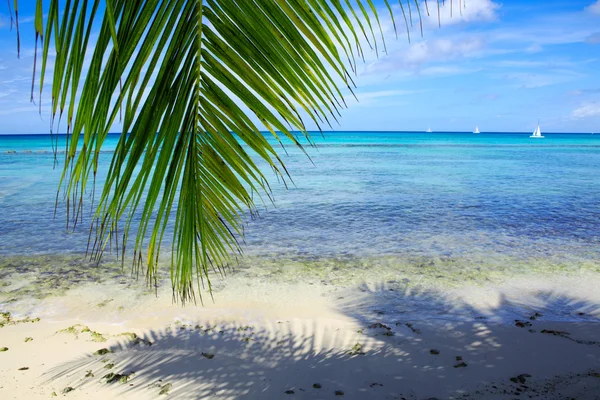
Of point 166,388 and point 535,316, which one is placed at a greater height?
point 535,316

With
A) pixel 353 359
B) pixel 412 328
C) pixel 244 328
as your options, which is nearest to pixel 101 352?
pixel 244 328

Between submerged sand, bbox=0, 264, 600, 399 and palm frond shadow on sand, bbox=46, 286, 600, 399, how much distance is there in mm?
14

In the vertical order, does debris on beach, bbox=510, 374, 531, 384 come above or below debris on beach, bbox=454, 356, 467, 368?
below

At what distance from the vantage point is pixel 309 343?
444 cm

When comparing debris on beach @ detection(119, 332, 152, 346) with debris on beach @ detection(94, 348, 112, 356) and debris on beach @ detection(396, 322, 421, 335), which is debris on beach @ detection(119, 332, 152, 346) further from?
debris on beach @ detection(396, 322, 421, 335)

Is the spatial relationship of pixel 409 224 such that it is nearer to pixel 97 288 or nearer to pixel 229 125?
pixel 97 288

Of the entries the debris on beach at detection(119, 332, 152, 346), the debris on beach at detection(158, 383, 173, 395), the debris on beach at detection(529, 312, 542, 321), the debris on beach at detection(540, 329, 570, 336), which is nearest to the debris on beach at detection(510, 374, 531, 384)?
the debris on beach at detection(540, 329, 570, 336)

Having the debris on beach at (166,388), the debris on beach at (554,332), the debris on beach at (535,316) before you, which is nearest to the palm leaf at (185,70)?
the debris on beach at (166,388)

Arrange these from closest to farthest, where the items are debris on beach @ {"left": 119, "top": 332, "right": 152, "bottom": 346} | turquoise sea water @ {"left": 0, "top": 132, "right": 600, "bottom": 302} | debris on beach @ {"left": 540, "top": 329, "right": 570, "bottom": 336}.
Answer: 1. debris on beach @ {"left": 119, "top": 332, "right": 152, "bottom": 346}
2. debris on beach @ {"left": 540, "top": 329, "right": 570, "bottom": 336}
3. turquoise sea water @ {"left": 0, "top": 132, "right": 600, "bottom": 302}

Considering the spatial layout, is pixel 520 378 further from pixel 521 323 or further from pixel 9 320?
pixel 9 320

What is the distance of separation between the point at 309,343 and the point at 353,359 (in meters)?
0.58

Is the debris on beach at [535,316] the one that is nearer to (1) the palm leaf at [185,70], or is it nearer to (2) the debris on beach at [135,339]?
(2) the debris on beach at [135,339]

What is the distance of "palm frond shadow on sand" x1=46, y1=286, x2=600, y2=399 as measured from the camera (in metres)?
3.56

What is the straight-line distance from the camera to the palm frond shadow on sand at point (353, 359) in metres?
3.56
